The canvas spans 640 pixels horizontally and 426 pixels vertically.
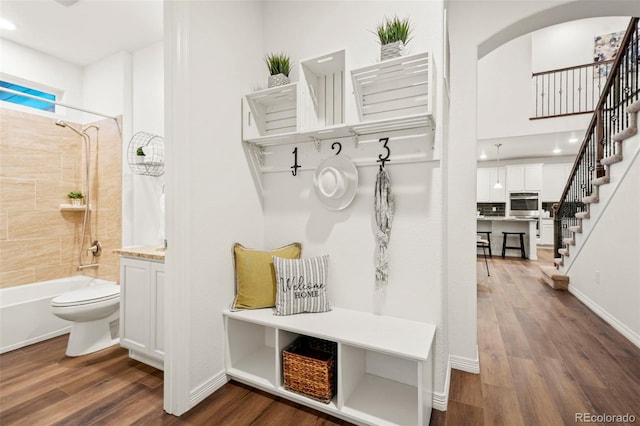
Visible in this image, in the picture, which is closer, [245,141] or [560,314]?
[245,141]

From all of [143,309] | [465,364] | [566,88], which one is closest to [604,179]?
[465,364]

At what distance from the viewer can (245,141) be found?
209cm

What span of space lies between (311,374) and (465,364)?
1.22 m

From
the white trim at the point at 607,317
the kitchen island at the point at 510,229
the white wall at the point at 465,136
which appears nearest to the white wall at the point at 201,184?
the white wall at the point at 465,136

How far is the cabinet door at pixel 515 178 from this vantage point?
25.4 feet

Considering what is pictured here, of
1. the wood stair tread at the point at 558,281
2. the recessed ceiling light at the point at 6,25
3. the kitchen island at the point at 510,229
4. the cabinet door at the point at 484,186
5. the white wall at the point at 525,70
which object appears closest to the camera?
the recessed ceiling light at the point at 6,25

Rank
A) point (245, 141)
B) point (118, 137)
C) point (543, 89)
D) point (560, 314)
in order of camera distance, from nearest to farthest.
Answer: point (245, 141)
point (118, 137)
point (560, 314)
point (543, 89)

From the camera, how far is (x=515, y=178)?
308 inches

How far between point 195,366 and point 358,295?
1.07 metres

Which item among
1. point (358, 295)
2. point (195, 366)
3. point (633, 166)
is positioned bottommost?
point (195, 366)

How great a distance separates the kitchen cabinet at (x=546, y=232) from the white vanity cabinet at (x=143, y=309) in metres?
10.00

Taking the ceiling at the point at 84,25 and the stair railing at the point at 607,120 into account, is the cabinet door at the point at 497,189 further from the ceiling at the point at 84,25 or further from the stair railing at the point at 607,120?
the ceiling at the point at 84,25

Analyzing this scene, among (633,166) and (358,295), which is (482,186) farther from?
(358,295)

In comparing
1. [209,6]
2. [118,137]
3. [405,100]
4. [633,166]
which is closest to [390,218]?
[405,100]
